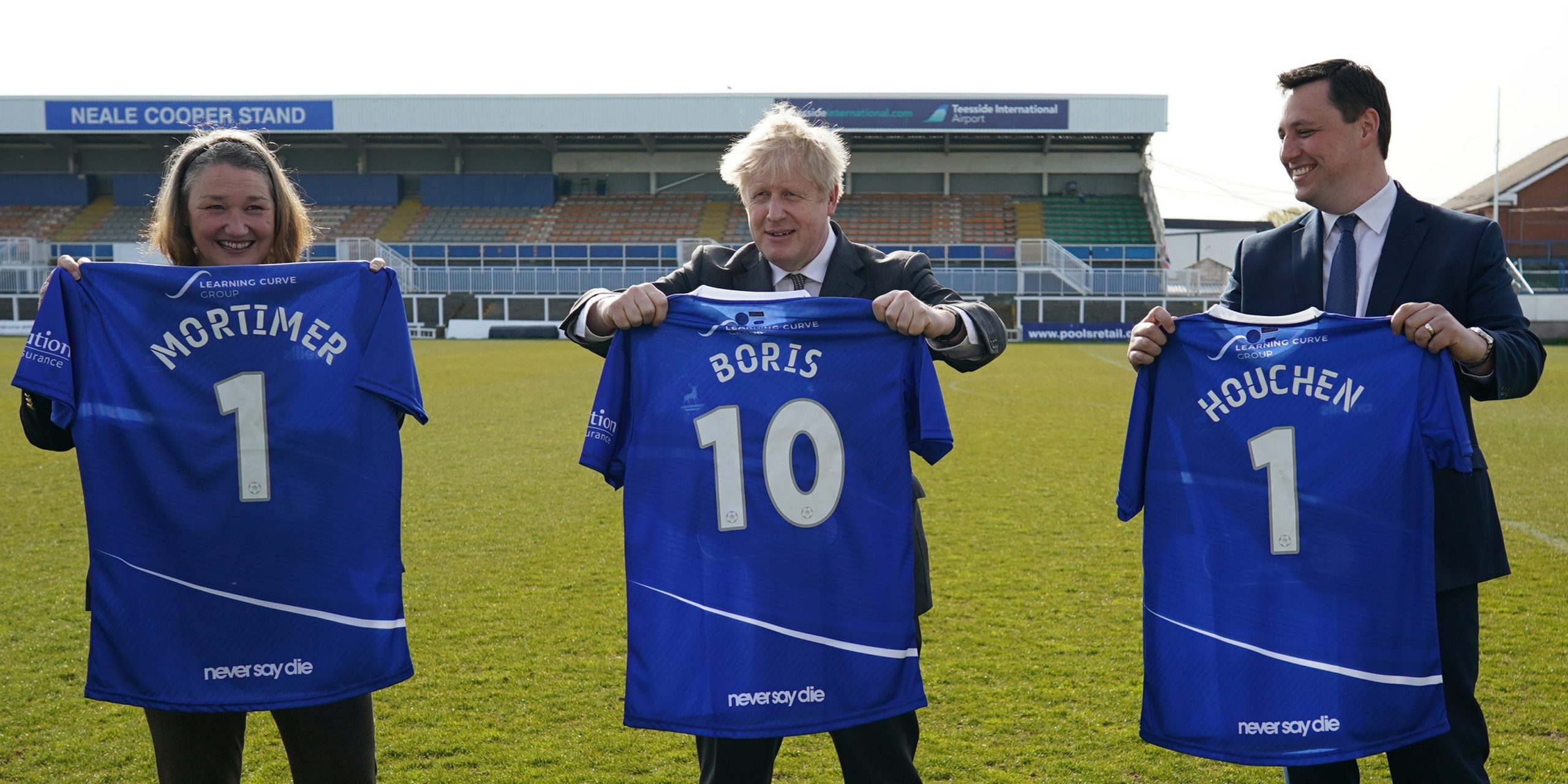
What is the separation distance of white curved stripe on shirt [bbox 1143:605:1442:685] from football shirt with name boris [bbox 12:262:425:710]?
1814 mm

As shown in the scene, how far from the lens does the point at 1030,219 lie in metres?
38.5

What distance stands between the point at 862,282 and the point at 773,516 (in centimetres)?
57

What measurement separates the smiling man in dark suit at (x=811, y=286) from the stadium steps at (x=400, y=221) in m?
36.4

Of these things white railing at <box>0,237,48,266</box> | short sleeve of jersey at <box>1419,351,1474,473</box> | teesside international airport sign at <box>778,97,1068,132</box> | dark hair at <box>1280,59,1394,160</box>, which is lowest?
short sleeve of jersey at <box>1419,351,1474,473</box>

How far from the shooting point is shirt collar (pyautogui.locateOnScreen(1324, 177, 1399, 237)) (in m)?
2.62

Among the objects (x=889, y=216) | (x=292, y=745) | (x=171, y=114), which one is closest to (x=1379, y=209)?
(x=292, y=745)

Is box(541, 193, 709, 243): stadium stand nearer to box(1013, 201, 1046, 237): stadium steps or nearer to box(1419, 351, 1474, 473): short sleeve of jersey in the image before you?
box(1013, 201, 1046, 237): stadium steps

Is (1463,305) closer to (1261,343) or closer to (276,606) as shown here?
(1261,343)

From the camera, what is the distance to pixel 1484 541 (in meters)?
2.50

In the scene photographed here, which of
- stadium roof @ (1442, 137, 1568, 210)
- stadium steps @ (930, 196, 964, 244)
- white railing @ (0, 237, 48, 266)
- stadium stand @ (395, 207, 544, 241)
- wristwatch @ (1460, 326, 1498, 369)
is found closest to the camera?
wristwatch @ (1460, 326, 1498, 369)

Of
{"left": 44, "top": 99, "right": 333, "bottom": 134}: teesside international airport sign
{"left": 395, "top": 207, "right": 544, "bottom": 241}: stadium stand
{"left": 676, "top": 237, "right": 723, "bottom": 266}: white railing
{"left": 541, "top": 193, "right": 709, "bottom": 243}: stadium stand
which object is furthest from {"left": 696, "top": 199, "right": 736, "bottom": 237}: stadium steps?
{"left": 44, "top": 99, "right": 333, "bottom": 134}: teesside international airport sign

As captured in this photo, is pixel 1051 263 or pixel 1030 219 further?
pixel 1030 219

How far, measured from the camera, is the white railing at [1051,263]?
3256cm

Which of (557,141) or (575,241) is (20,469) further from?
(557,141)
